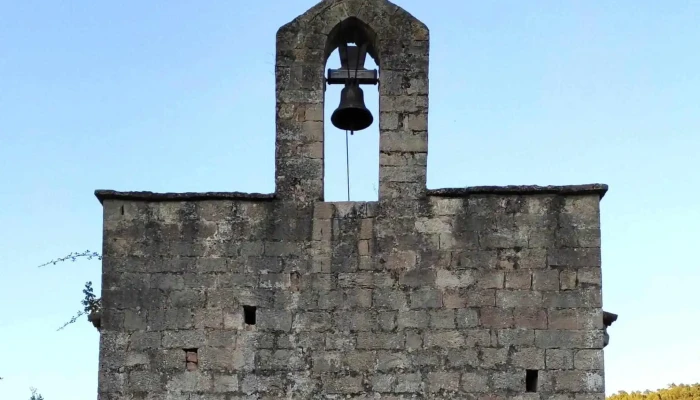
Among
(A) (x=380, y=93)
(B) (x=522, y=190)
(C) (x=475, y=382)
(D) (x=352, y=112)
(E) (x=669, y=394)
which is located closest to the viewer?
(C) (x=475, y=382)

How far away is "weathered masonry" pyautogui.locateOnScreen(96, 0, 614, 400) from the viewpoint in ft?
25.2

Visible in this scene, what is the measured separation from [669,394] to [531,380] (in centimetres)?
1098

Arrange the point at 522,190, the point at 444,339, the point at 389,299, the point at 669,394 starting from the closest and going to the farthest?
1. the point at 444,339
2. the point at 389,299
3. the point at 522,190
4. the point at 669,394

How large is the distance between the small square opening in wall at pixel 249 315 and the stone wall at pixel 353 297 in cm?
3

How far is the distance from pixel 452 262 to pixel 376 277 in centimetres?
60

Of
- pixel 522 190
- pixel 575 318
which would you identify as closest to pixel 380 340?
pixel 575 318

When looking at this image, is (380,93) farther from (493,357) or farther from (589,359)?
(589,359)

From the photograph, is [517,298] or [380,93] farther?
[380,93]

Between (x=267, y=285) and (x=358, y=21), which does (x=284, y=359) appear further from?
(x=358, y=21)

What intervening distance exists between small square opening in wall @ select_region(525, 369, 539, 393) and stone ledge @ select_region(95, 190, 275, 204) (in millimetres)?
2398

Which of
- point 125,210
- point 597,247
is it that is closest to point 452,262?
point 597,247

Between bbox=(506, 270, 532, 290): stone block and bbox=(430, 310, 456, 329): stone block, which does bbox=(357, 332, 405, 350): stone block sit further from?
bbox=(506, 270, 532, 290): stone block

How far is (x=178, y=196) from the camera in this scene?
8125 millimetres

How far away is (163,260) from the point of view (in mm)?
8016
